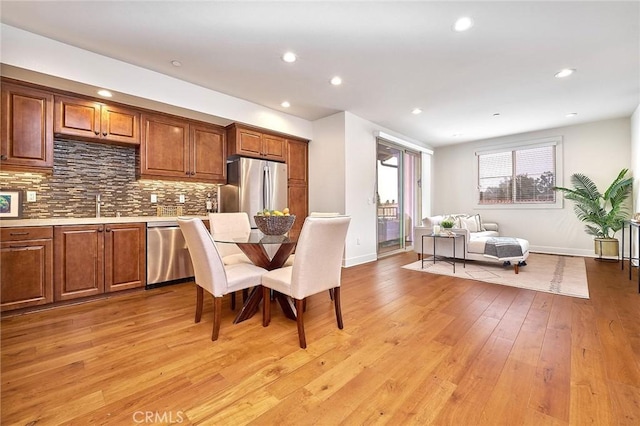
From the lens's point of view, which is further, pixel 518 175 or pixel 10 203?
pixel 518 175

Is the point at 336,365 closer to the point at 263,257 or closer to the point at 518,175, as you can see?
the point at 263,257

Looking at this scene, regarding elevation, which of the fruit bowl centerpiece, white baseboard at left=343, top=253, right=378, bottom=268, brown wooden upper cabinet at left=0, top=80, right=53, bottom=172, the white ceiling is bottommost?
white baseboard at left=343, top=253, right=378, bottom=268

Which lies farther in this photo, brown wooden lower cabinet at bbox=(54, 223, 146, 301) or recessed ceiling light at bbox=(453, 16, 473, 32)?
brown wooden lower cabinet at bbox=(54, 223, 146, 301)

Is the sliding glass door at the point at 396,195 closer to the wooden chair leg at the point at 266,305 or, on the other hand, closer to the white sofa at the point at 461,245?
the white sofa at the point at 461,245

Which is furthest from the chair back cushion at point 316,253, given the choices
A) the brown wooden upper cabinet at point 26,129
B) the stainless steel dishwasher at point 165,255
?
the brown wooden upper cabinet at point 26,129

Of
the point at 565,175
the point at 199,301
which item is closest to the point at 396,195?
the point at 565,175

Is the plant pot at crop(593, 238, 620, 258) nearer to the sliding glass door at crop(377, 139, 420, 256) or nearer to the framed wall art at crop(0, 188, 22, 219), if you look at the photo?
the sliding glass door at crop(377, 139, 420, 256)

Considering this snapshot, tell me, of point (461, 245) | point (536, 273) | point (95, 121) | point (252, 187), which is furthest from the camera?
point (461, 245)

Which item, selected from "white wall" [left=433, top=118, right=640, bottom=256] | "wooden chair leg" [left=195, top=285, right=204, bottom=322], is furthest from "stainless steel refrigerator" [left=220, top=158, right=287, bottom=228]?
"white wall" [left=433, top=118, right=640, bottom=256]

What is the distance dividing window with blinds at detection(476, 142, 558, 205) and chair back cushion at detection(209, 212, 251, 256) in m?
5.81

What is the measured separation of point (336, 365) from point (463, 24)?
9.29 feet

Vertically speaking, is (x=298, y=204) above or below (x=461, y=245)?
above

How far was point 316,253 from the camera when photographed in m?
1.92

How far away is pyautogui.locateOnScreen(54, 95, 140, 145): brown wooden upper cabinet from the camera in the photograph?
279 centimetres
